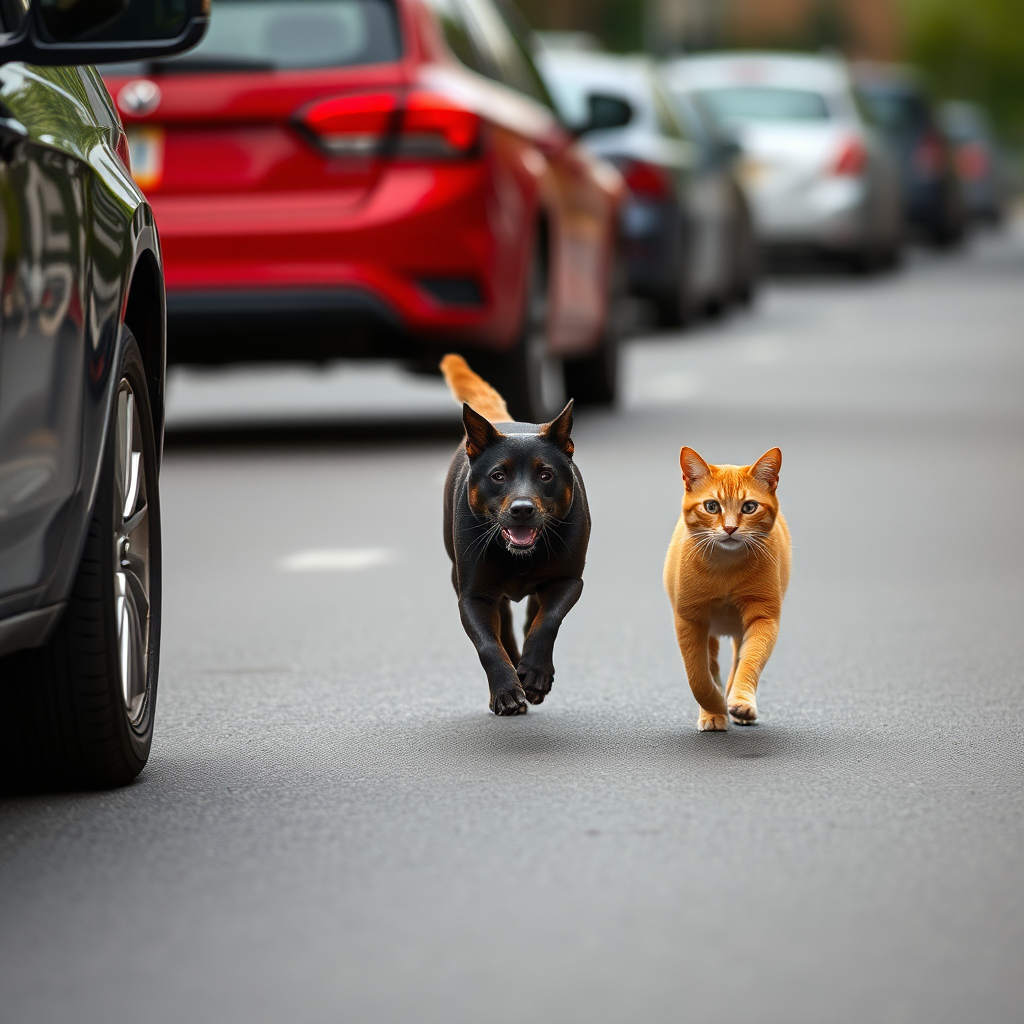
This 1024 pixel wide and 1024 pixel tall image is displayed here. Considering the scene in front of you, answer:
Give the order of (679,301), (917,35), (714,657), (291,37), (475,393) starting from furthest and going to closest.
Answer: (917,35) → (679,301) → (291,37) → (475,393) → (714,657)

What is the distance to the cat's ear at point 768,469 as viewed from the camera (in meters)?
5.38

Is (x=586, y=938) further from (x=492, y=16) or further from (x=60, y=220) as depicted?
(x=492, y=16)

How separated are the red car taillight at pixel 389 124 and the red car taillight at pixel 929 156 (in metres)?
23.9

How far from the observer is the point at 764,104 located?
25594mm

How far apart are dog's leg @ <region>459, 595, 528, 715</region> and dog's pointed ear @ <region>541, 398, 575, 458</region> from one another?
365 millimetres

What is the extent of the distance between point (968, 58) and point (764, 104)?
84.9m

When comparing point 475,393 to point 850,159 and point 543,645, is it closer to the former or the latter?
point 543,645

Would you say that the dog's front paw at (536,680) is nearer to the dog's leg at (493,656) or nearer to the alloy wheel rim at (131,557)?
the dog's leg at (493,656)

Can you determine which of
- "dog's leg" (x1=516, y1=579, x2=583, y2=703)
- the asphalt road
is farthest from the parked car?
"dog's leg" (x1=516, y1=579, x2=583, y2=703)

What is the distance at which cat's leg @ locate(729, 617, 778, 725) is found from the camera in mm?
5363

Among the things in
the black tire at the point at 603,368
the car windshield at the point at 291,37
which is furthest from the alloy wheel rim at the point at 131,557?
the black tire at the point at 603,368

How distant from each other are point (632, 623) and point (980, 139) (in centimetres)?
4416

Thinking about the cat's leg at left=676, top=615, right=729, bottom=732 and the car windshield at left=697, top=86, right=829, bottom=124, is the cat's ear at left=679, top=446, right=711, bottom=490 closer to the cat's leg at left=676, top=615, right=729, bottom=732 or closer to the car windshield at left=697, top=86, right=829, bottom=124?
the cat's leg at left=676, top=615, right=729, bottom=732

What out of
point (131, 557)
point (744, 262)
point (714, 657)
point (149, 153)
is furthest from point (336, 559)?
point (744, 262)
